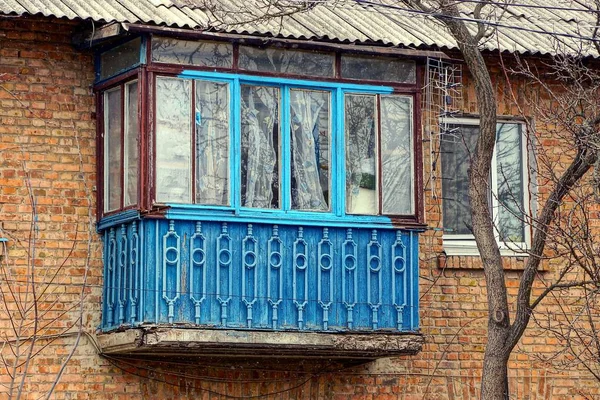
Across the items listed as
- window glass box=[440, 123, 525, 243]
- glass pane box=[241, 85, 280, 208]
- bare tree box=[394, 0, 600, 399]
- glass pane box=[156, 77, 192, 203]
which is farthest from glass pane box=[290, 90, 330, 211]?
window glass box=[440, 123, 525, 243]

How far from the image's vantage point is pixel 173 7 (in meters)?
10.8

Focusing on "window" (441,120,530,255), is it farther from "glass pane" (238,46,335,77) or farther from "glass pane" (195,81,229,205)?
"glass pane" (195,81,229,205)

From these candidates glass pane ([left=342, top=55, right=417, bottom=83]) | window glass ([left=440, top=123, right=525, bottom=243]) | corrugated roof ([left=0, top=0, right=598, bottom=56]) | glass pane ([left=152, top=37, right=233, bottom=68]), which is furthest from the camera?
window glass ([left=440, top=123, right=525, bottom=243])

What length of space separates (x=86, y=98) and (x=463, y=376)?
400 centimetres

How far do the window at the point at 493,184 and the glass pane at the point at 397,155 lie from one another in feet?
2.92

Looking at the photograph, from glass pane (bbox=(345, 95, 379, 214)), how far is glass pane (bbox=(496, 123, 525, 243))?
1.70m

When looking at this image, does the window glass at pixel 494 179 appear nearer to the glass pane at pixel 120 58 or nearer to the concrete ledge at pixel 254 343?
the concrete ledge at pixel 254 343

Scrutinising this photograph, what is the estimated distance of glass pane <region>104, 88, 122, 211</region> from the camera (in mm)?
10641

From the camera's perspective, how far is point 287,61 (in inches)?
424

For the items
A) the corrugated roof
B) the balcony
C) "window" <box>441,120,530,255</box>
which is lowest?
the balcony

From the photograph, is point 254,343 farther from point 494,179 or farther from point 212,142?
point 494,179

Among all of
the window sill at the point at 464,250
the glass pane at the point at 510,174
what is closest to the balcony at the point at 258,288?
the window sill at the point at 464,250

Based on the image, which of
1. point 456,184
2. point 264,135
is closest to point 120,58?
point 264,135

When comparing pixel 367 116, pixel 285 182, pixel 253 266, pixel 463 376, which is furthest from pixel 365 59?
pixel 463 376
